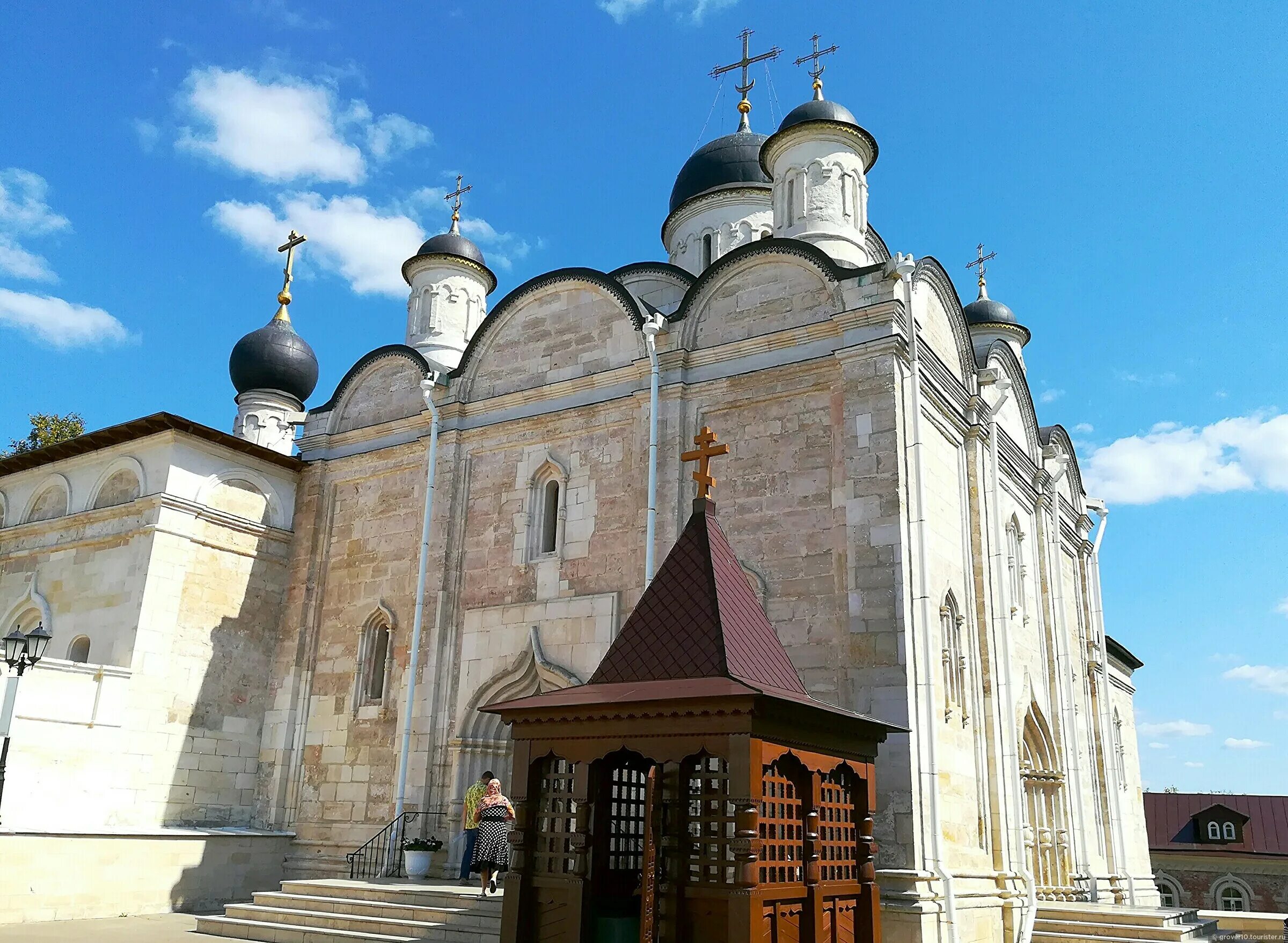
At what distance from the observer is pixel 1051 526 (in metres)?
16.5

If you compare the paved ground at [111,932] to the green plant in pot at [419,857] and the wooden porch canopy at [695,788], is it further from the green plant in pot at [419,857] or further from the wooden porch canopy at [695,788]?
the wooden porch canopy at [695,788]

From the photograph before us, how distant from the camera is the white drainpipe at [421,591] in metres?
12.9

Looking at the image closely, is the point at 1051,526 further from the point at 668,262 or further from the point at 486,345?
the point at 486,345

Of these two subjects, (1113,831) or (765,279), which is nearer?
(765,279)

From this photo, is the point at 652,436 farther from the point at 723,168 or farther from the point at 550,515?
the point at 723,168

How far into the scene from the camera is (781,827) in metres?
6.84

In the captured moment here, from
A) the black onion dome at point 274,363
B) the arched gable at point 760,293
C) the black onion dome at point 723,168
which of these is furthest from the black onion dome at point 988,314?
the black onion dome at point 274,363

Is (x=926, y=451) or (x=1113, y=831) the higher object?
(x=926, y=451)

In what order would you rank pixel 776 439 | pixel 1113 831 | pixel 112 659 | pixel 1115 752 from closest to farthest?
pixel 776 439, pixel 112 659, pixel 1113 831, pixel 1115 752

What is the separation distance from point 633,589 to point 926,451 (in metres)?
3.57

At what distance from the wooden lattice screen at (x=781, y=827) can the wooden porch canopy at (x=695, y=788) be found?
16 millimetres

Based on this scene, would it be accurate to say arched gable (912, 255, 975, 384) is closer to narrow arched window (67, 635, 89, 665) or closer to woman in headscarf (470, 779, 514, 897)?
woman in headscarf (470, 779, 514, 897)

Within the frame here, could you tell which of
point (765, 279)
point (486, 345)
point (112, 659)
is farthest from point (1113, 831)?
point (112, 659)

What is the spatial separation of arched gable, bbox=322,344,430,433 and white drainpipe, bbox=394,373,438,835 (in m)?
0.30
